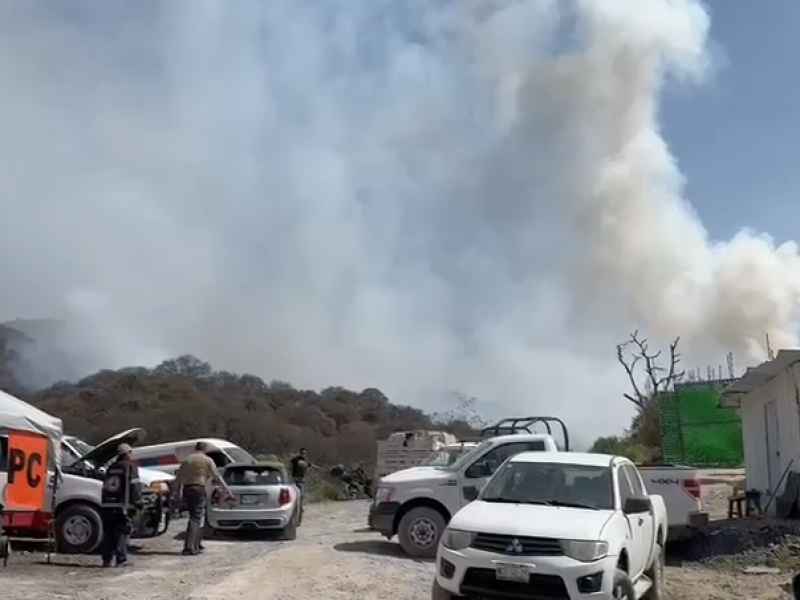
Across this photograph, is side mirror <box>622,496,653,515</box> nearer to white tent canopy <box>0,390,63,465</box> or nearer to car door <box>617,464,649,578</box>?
car door <box>617,464,649,578</box>

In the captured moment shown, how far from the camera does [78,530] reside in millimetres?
14805

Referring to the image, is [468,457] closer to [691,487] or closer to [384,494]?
[384,494]

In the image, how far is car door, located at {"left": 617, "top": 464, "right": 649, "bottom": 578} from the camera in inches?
364

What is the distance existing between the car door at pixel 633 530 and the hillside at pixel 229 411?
1473 inches

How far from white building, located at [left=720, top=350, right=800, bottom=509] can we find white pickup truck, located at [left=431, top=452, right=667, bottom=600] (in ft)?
25.2

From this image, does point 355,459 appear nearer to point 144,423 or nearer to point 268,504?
point 144,423

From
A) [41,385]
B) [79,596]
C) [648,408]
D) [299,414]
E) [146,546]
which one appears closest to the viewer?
[79,596]

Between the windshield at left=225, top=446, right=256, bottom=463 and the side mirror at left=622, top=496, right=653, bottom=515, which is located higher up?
the windshield at left=225, top=446, right=256, bottom=463

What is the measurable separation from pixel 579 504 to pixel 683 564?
6.70 metres

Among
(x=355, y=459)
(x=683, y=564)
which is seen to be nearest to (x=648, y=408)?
(x=355, y=459)

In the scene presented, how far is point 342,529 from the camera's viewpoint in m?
20.2

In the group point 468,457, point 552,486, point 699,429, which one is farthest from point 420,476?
point 699,429

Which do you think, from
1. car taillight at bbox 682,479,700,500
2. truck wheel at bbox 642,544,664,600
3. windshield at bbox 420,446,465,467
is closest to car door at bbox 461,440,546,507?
windshield at bbox 420,446,465,467

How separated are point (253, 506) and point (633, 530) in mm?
9071
